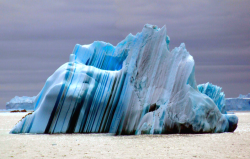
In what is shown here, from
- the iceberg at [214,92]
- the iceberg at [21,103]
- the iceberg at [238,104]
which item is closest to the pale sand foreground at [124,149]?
the iceberg at [214,92]

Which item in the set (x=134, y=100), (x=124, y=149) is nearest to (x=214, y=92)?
(x=134, y=100)

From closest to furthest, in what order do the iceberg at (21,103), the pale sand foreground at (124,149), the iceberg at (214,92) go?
the pale sand foreground at (124,149) → the iceberg at (214,92) → the iceberg at (21,103)

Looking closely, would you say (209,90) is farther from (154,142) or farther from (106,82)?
(154,142)

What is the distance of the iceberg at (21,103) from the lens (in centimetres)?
6700

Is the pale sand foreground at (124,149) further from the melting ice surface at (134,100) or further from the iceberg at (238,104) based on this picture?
the iceberg at (238,104)

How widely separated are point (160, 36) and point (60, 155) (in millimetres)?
6867

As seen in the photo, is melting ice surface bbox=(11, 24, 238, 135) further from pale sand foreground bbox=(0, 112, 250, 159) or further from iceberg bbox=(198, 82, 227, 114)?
iceberg bbox=(198, 82, 227, 114)

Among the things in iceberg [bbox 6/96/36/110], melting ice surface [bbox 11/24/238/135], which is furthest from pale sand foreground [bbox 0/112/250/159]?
iceberg [bbox 6/96/36/110]

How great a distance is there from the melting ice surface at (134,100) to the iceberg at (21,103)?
55.9m

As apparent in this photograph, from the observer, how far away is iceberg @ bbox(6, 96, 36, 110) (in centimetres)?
6700

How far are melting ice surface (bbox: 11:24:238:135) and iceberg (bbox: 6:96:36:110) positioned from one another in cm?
5586

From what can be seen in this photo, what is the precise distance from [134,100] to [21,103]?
60.3 m

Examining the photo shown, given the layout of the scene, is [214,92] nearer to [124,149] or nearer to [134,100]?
[134,100]

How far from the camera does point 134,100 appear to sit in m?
11.6
